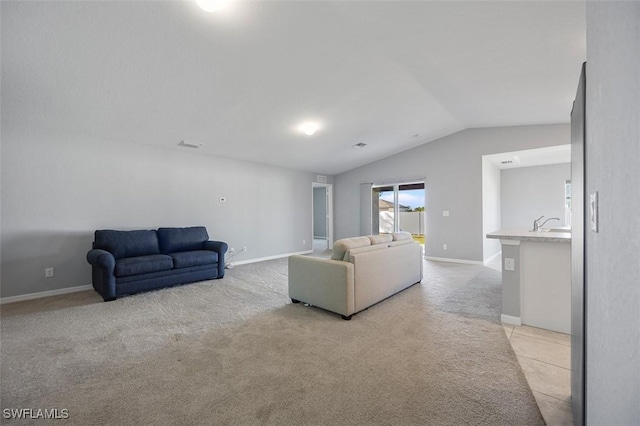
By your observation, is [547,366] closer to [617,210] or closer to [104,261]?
[617,210]

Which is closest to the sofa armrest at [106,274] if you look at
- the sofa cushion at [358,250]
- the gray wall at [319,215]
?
the sofa cushion at [358,250]

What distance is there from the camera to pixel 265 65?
10.4 ft

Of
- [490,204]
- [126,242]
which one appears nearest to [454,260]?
[490,204]

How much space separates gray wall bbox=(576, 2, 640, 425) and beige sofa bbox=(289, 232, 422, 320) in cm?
215

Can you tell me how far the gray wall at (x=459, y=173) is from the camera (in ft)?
17.9

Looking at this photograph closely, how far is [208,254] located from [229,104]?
2.41 metres

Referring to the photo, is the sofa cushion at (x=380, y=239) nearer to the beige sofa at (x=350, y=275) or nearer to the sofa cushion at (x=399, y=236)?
the beige sofa at (x=350, y=275)

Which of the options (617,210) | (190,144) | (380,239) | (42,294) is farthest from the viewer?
(190,144)

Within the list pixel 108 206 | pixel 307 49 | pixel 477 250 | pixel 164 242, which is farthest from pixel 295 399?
pixel 477 250

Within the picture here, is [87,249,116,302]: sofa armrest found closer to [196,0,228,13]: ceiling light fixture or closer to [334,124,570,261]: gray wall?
[196,0,228,13]: ceiling light fixture

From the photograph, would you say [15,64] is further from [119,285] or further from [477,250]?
[477,250]

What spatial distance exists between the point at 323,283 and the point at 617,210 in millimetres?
2646

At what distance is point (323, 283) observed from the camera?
3.07 m

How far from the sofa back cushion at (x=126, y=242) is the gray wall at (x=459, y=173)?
564 cm
